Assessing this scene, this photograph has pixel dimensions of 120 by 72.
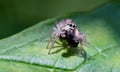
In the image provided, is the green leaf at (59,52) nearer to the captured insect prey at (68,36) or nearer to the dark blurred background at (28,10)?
the captured insect prey at (68,36)

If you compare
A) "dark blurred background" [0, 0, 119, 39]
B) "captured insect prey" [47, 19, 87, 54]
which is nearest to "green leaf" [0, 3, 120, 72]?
"captured insect prey" [47, 19, 87, 54]

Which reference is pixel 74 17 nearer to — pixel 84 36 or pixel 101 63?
pixel 84 36

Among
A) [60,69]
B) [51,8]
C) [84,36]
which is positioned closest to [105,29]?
[84,36]

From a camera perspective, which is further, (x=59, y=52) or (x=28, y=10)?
(x=28, y=10)

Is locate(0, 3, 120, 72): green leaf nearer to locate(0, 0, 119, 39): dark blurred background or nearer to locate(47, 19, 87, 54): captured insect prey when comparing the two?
locate(47, 19, 87, 54): captured insect prey

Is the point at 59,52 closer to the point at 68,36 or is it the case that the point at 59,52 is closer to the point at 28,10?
the point at 68,36

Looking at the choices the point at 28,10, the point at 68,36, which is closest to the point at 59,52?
the point at 68,36

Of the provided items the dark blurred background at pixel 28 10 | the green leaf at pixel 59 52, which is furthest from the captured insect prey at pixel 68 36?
the dark blurred background at pixel 28 10
